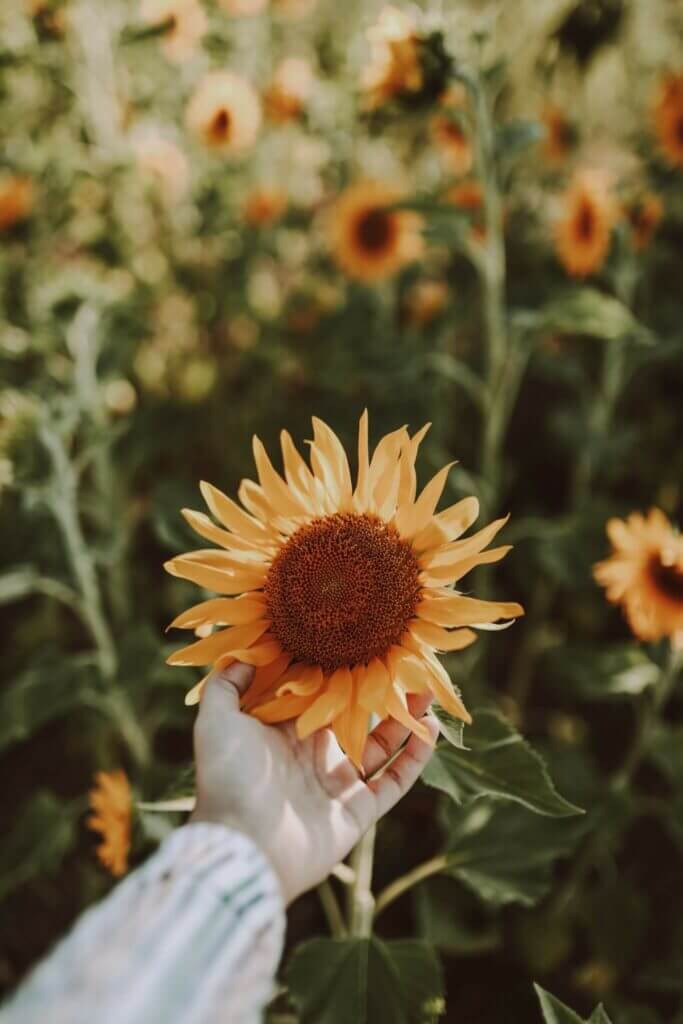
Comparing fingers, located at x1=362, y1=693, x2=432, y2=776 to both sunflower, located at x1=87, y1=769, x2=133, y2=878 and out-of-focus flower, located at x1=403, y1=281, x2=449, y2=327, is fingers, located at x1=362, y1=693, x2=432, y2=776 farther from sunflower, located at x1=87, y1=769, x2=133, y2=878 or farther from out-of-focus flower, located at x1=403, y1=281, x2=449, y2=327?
out-of-focus flower, located at x1=403, y1=281, x2=449, y2=327

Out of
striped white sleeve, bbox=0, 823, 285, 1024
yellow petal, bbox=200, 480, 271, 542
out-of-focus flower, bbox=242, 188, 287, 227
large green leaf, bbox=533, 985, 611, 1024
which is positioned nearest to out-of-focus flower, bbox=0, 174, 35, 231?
out-of-focus flower, bbox=242, 188, 287, 227

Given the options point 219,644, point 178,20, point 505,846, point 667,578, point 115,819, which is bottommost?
point 505,846

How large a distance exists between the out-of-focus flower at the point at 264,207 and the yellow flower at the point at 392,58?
100 centimetres

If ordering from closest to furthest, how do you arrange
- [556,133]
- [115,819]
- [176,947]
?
[176,947] → [115,819] → [556,133]

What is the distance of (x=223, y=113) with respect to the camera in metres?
2.46

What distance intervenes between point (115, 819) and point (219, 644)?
26.9 inches

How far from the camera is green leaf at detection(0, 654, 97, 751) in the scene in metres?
1.58

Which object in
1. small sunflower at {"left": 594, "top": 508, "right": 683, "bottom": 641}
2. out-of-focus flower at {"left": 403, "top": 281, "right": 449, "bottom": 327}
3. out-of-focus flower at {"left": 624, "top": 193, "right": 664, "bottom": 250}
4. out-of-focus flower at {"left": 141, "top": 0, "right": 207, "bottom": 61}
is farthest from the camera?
out-of-focus flower at {"left": 403, "top": 281, "right": 449, "bottom": 327}

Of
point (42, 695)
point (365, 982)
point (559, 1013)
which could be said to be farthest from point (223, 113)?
point (559, 1013)

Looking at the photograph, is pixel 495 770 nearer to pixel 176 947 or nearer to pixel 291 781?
pixel 291 781

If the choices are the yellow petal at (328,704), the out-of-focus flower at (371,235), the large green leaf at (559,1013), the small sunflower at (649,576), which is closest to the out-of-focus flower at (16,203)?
the out-of-focus flower at (371,235)

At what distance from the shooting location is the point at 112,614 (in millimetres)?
2525

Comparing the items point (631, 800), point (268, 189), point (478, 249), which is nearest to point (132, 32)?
point (268, 189)

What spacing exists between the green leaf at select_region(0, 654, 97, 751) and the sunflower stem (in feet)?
2.51
